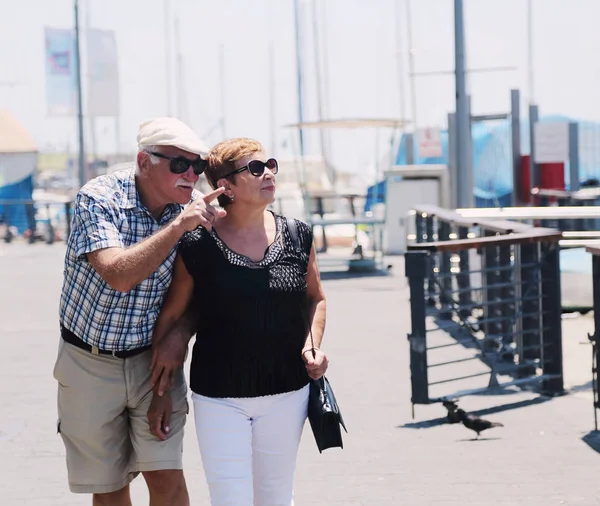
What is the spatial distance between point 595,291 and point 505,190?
3049cm

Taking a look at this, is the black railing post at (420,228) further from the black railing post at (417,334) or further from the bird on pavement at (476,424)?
the bird on pavement at (476,424)

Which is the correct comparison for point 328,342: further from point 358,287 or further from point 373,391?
point 358,287

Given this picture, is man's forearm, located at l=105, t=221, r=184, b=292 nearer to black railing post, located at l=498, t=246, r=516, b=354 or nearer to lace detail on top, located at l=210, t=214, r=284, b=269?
lace detail on top, located at l=210, t=214, r=284, b=269

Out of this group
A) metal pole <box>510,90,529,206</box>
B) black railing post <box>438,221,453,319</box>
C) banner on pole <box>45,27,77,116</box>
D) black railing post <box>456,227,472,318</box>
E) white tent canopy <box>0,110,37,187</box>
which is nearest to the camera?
black railing post <box>456,227,472,318</box>

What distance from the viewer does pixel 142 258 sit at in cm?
427

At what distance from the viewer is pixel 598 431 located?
307 inches

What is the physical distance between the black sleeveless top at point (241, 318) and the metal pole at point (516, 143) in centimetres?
1855

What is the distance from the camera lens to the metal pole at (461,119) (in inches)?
846

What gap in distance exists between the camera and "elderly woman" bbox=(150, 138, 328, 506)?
14.7 ft

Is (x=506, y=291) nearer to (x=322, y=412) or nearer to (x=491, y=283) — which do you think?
(x=491, y=283)

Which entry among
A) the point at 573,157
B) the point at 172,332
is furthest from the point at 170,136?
the point at 573,157

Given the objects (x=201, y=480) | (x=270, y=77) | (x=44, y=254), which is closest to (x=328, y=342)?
(x=201, y=480)

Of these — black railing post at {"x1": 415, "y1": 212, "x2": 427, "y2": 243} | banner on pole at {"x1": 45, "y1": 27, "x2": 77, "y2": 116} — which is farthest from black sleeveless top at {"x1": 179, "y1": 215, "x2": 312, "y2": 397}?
banner on pole at {"x1": 45, "y1": 27, "x2": 77, "y2": 116}

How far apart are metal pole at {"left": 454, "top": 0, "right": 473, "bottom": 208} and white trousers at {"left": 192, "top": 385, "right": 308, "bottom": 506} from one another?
17.1 metres
